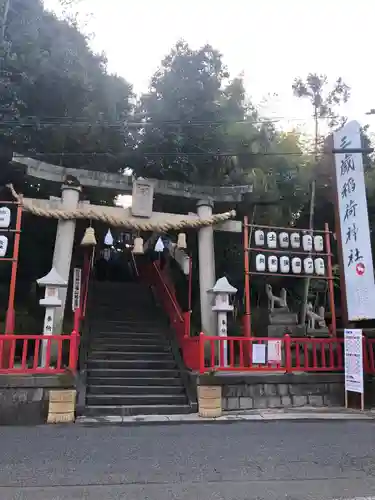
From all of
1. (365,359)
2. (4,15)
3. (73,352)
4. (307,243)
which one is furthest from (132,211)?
(4,15)

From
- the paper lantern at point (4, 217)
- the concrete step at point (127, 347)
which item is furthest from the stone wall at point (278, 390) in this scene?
the paper lantern at point (4, 217)

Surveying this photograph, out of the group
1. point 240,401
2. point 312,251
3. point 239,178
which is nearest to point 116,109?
point 239,178

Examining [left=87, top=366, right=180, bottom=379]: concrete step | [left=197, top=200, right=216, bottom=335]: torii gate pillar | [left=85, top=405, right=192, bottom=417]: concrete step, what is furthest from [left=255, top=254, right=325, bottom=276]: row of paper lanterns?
[left=85, top=405, right=192, bottom=417]: concrete step

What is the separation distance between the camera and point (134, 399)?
8.15m

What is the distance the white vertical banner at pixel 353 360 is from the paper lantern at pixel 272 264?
234 cm

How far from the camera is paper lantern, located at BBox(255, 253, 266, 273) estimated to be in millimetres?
10500

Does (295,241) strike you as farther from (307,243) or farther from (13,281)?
(13,281)

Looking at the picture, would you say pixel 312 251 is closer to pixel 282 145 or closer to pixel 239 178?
pixel 239 178

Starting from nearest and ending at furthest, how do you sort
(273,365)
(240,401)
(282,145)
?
(240,401)
(273,365)
(282,145)

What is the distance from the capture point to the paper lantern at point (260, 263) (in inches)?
413

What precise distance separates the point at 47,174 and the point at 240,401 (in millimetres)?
6882

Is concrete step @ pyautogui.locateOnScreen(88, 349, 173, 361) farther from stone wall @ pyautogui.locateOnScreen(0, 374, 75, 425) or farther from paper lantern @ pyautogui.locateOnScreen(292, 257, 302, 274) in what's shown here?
paper lantern @ pyautogui.locateOnScreen(292, 257, 302, 274)

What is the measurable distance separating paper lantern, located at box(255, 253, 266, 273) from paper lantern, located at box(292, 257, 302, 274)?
2.58 feet

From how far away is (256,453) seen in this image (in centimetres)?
527
